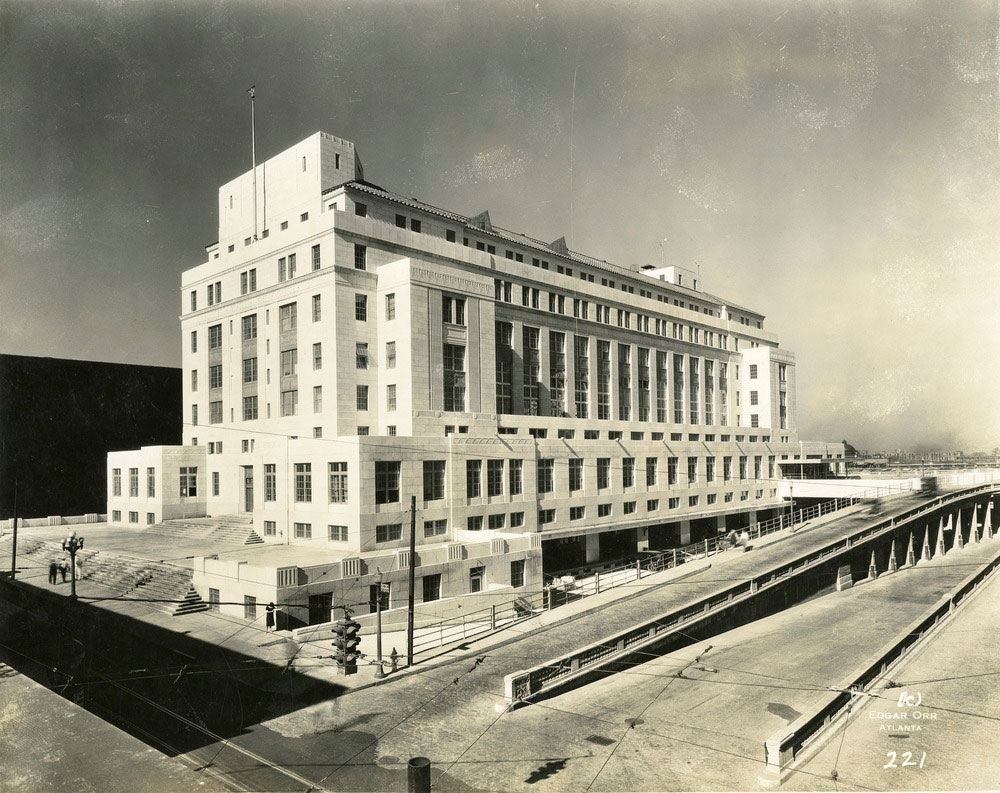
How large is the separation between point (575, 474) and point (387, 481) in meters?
19.1

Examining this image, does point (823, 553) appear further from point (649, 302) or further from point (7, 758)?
point (7, 758)

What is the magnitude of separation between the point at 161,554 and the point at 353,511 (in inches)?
522

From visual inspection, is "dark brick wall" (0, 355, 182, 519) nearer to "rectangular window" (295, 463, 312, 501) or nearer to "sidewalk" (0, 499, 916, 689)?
"sidewalk" (0, 499, 916, 689)

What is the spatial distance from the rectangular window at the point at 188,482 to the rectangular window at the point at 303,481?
1730 centimetres

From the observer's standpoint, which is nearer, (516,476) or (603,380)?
(516,476)

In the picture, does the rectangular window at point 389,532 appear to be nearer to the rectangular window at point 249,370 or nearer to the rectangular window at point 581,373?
the rectangular window at point 249,370

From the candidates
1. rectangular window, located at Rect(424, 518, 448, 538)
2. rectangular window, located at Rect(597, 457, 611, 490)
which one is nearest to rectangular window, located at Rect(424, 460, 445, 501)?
Answer: rectangular window, located at Rect(424, 518, 448, 538)

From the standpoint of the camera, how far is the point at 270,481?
47781 millimetres

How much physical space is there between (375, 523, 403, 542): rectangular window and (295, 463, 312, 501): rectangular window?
5.87m

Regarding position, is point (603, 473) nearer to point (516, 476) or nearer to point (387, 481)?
point (516, 476)

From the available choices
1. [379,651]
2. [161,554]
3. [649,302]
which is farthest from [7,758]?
[649,302]

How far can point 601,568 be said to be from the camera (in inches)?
2167

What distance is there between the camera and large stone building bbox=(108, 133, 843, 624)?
138ft

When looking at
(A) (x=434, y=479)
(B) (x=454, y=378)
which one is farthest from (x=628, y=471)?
(A) (x=434, y=479)
